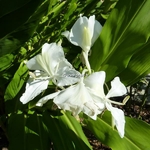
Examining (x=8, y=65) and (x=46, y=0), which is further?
(x=8, y=65)

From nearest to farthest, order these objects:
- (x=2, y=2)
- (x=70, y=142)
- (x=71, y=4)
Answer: (x=2, y=2) → (x=70, y=142) → (x=71, y=4)

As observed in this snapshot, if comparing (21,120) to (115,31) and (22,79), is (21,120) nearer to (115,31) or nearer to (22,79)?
(22,79)

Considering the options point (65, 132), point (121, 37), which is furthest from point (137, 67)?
point (65, 132)

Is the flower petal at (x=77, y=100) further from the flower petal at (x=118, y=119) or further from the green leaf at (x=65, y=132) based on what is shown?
the green leaf at (x=65, y=132)

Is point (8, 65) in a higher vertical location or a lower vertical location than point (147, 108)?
higher

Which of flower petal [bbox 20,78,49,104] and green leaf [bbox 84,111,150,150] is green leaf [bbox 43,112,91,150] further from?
flower petal [bbox 20,78,49,104]

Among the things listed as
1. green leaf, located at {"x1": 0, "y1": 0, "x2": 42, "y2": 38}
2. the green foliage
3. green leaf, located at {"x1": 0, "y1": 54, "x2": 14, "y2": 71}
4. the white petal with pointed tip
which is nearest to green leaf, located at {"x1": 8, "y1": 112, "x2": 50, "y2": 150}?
the green foliage

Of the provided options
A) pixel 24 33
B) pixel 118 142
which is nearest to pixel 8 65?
pixel 24 33
